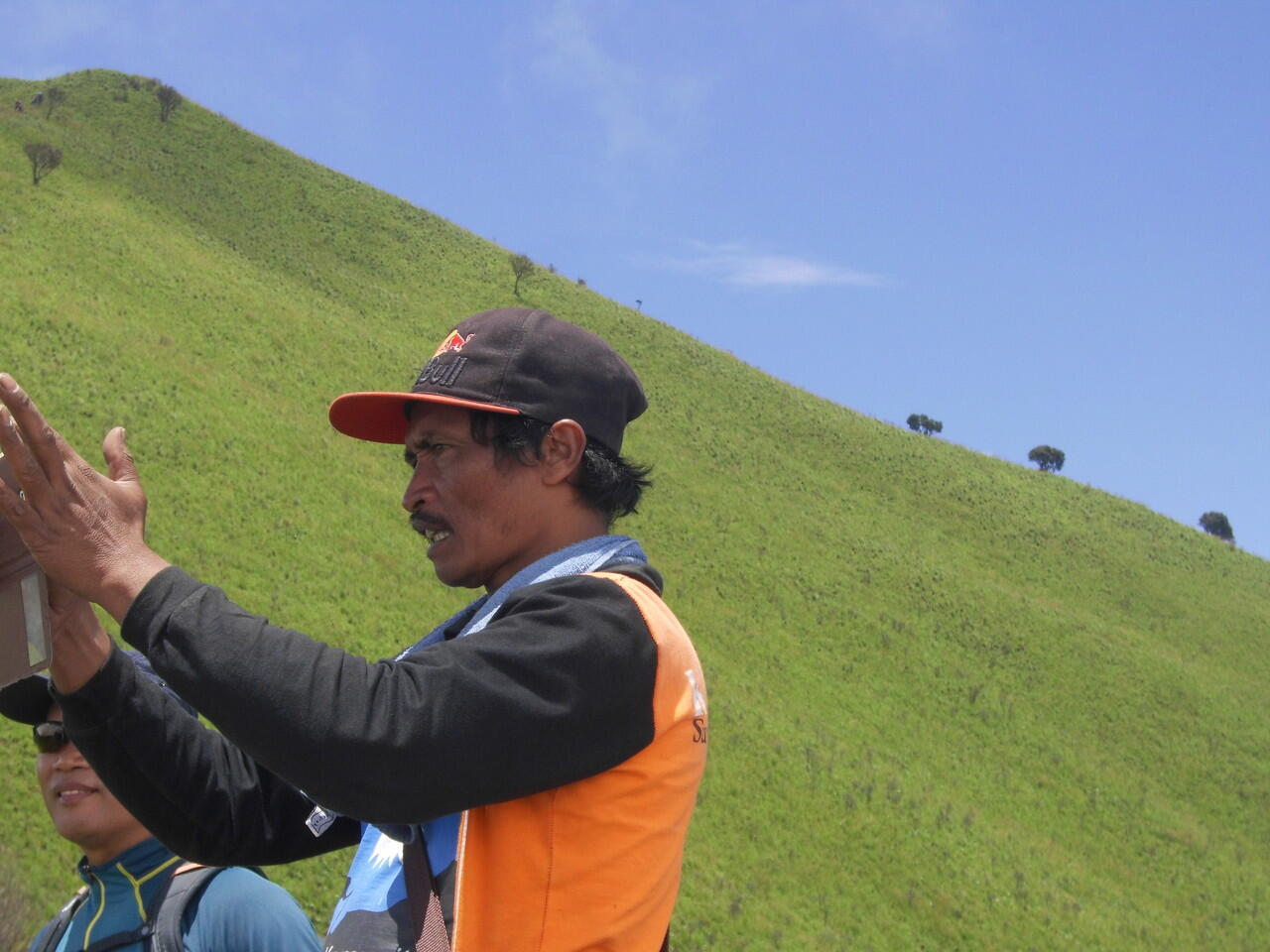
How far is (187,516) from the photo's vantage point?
24922mm

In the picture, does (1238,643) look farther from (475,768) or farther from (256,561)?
(475,768)

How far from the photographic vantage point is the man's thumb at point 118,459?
1.91m

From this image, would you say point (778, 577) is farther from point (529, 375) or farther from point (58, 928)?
point (529, 375)

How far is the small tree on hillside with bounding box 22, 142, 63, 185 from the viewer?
51.8 meters

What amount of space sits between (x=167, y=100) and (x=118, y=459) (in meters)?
80.2

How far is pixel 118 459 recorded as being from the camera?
1.96 metres

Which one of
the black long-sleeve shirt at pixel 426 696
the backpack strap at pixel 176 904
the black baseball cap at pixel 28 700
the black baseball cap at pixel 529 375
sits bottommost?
the backpack strap at pixel 176 904

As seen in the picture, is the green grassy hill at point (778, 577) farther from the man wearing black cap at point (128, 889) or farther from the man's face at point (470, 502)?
the man's face at point (470, 502)

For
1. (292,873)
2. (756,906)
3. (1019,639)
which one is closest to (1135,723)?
(1019,639)

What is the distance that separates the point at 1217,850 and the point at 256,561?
26456 mm

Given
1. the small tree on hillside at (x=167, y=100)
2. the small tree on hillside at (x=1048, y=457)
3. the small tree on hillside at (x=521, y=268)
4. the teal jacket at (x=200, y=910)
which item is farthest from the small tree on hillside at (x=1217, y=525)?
the teal jacket at (x=200, y=910)

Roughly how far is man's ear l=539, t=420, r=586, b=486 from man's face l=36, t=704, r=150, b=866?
212 cm

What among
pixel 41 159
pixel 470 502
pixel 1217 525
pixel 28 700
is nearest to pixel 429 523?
pixel 470 502

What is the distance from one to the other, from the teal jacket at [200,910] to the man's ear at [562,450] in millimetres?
1793
